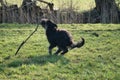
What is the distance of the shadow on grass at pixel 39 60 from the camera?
444 inches

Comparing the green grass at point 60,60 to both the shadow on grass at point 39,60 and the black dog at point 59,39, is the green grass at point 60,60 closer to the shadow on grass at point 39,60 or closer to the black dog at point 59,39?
the shadow on grass at point 39,60

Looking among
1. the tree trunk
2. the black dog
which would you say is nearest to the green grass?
the black dog

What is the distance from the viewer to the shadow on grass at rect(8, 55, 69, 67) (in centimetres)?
1129

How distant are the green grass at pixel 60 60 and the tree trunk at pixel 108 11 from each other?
6.97 m

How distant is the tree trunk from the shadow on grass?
38.2 feet

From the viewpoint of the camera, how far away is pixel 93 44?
47.4 ft

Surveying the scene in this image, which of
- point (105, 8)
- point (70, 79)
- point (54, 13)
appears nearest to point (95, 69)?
point (70, 79)

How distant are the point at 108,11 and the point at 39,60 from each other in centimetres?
1275

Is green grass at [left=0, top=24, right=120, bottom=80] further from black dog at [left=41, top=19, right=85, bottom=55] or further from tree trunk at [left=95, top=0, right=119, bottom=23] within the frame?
tree trunk at [left=95, top=0, right=119, bottom=23]

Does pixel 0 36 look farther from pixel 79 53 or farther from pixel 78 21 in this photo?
pixel 78 21

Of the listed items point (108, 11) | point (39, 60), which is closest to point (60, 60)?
point (39, 60)

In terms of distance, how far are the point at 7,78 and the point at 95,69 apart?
2608mm

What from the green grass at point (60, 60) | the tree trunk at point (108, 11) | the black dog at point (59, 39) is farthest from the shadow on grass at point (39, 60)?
the tree trunk at point (108, 11)

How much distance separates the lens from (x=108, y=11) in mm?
23578
